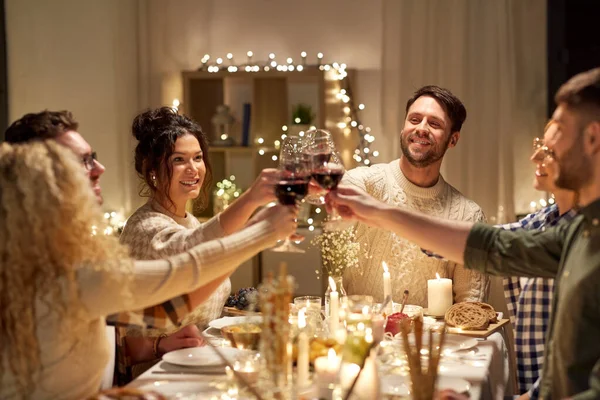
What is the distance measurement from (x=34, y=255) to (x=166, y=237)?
101 cm

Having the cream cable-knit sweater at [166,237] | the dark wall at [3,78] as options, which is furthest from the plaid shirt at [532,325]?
the dark wall at [3,78]

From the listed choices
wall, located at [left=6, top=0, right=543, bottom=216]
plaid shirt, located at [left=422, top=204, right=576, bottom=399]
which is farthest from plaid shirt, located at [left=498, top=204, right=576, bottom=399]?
wall, located at [left=6, top=0, right=543, bottom=216]

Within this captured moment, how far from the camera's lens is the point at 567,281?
6.04 ft

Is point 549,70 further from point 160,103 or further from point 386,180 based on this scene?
point 160,103

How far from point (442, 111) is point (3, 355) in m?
2.41

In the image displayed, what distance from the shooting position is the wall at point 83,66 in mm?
5781

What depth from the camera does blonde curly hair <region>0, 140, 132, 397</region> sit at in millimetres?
1745

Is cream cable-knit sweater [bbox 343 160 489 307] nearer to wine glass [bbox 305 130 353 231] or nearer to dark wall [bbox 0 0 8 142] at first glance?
wine glass [bbox 305 130 353 231]

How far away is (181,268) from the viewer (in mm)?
1908

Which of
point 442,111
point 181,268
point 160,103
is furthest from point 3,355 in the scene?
point 160,103

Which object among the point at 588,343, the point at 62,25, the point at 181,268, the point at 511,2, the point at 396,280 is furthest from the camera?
the point at 62,25

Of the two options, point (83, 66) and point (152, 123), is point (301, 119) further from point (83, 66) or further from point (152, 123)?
point (152, 123)

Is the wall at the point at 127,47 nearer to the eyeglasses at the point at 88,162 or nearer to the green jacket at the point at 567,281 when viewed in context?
the eyeglasses at the point at 88,162

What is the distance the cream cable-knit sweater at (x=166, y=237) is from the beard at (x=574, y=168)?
4.33ft
